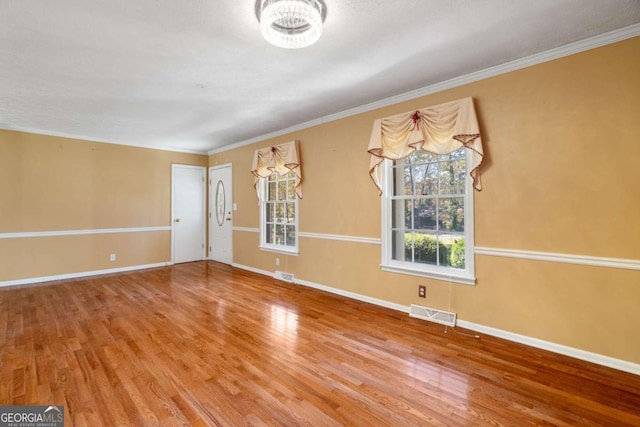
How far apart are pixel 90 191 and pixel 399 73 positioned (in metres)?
5.40

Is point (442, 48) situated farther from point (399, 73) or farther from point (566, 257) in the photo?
point (566, 257)

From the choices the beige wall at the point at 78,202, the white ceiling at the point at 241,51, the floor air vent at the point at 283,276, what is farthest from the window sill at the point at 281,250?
the beige wall at the point at 78,202

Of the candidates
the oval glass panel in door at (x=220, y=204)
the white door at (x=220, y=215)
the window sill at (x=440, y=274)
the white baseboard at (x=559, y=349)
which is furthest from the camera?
the oval glass panel in door at (x=220, y=204)

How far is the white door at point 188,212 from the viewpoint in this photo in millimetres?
6211

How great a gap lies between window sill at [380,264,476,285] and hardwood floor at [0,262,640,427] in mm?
489

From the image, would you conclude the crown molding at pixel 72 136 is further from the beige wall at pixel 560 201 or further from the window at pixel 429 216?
the beige wall at pixel 560 201

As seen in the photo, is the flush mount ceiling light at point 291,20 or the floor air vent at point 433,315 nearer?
the flush mount ceiling light at point 291,20

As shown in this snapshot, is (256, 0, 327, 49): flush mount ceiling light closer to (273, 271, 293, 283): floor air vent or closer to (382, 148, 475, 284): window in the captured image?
(382, 148, 475, 284): window

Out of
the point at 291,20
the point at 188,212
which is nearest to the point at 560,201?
the point at 291,20

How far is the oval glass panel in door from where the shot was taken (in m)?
6.38

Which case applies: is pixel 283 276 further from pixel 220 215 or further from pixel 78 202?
pixel 78 202

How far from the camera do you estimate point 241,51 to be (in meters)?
2.43

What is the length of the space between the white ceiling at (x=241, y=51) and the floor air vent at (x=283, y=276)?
98.7 inches

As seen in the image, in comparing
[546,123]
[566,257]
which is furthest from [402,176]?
[566,257]
